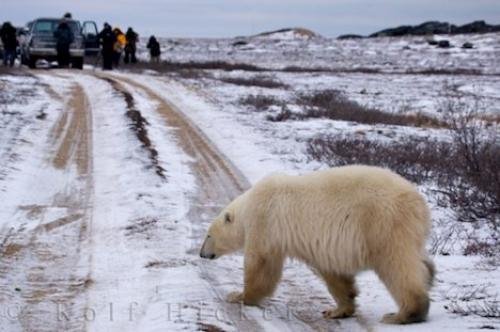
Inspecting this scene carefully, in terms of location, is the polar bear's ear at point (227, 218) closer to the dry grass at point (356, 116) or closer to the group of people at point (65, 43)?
the dry grass at point (356, 116)

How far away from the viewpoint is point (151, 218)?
8.01 meters

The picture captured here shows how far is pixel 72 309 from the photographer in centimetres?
533

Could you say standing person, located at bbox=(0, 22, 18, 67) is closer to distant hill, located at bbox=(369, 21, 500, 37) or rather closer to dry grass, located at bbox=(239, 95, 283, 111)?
dry grass, located at bbox=(239, 95, 283, 111)

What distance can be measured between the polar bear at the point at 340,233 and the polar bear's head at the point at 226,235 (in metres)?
0.01

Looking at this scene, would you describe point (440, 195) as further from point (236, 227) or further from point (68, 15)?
point (68, 15)

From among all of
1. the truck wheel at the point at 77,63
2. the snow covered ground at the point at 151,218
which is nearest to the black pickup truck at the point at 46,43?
the truck wheel at the point at 77,63

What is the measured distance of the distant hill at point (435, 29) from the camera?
89.9 meters

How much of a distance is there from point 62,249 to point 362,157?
5.52 meters

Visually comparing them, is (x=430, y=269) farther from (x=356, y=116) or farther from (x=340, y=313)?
(x=356, y=116)

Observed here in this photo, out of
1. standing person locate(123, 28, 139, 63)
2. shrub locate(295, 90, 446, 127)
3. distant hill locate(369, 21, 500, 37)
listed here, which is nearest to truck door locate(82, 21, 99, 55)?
standing person locate(123, 28, 139, 63)

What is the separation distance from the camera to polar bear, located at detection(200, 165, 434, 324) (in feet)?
15.8

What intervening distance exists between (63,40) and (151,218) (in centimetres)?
2455

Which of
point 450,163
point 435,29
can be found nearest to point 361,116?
point 450,163

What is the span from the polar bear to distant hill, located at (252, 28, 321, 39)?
94415 mm
